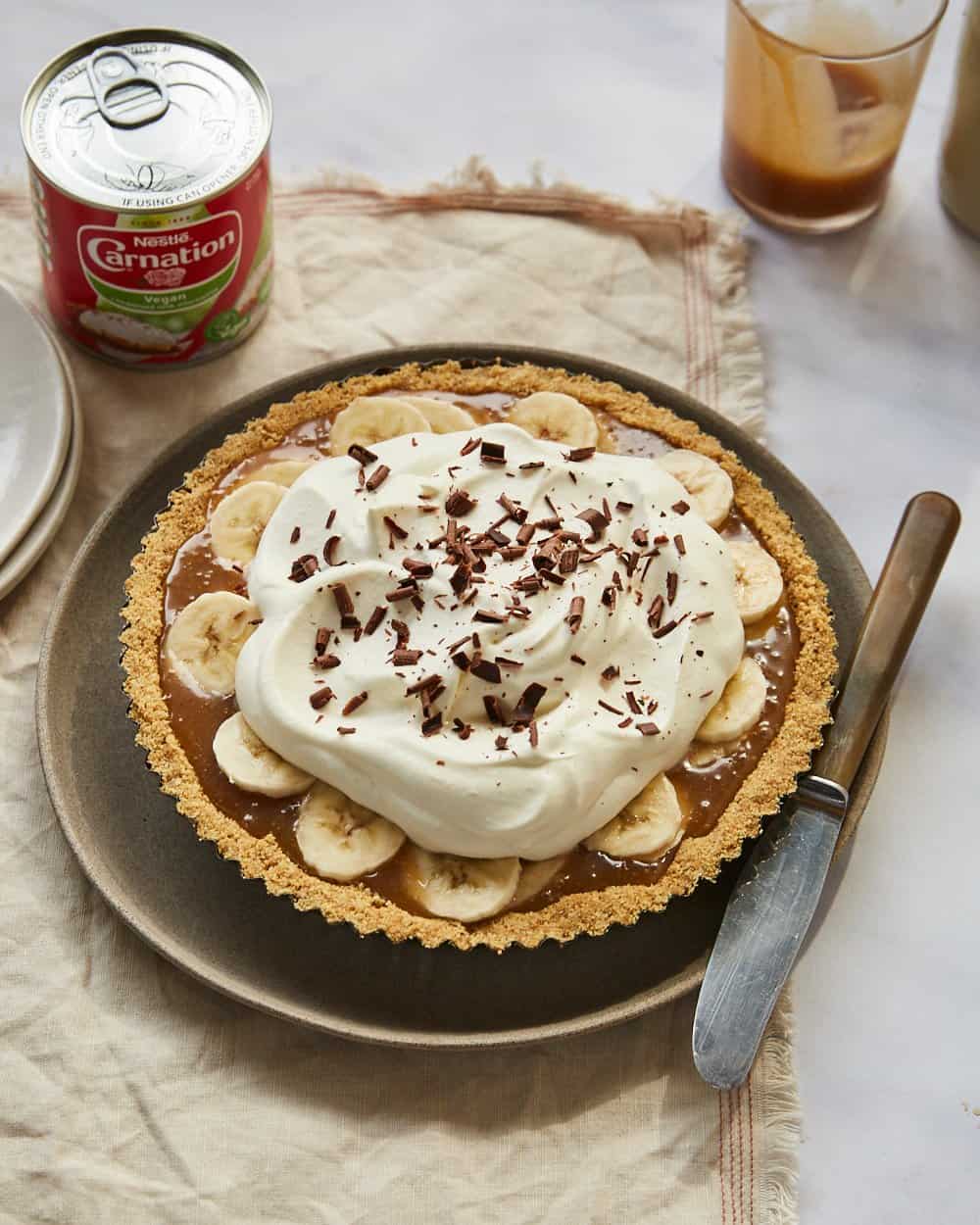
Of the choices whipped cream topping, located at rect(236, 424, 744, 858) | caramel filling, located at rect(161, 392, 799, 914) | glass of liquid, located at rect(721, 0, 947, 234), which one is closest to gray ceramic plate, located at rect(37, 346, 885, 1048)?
caramel filling, located at rect(161, 392, 799, 914)

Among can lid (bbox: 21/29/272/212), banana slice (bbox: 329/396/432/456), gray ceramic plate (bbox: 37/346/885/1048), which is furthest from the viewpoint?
banana slice (bbox: 329/396/432/456)

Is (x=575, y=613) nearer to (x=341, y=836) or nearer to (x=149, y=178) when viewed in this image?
(x=341, y=836)

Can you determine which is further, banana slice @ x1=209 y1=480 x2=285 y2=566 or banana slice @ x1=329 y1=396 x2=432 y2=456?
banana slice @ x1=329 y1=396 x2=432 y2=456

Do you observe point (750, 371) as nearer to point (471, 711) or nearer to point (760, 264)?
point (760, 264)

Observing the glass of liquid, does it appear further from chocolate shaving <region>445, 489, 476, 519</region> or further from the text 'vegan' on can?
chocolate shaving <region>445, 489, 476, 519</region>

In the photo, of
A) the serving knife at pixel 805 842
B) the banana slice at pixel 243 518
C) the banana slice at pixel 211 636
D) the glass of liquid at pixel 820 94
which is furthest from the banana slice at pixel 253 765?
the glass of liquid at pixel 820 94

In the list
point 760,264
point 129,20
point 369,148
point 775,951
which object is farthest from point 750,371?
point 129,20

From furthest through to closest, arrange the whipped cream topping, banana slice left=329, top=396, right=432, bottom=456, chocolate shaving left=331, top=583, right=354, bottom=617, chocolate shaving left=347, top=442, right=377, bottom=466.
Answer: banana slice left=329, top=396, right=432, bottom=456, chocolate shaving left=347, top=442, right=377, bottom=466, chocolate shaving left=331, top=583, right=354, bottom=617, the whipped cream topping
